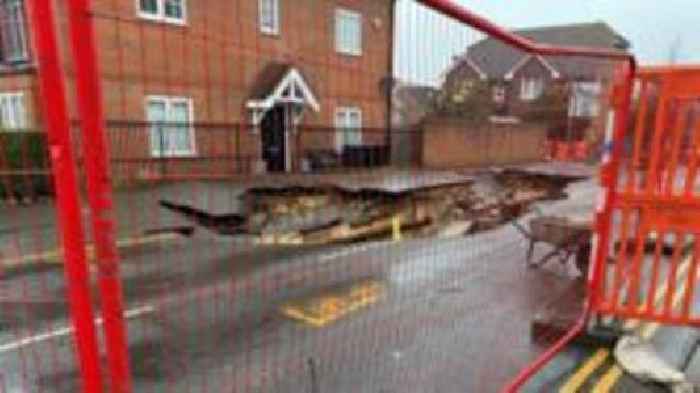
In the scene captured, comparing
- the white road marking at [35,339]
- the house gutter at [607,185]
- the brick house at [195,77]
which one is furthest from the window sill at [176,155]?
the house gutter at [607,185]

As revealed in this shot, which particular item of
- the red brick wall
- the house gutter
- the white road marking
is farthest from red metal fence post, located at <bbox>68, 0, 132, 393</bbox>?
the red brick wall

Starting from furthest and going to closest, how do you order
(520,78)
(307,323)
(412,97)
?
(520,78), (307,323), (412,97)

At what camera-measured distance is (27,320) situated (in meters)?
6.55

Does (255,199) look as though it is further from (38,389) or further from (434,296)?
(38,389)

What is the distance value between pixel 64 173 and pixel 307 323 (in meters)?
4.70

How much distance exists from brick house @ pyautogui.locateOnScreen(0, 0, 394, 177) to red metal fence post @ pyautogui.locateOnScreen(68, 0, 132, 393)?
0.08 meters

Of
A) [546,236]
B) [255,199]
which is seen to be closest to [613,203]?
[546,236]

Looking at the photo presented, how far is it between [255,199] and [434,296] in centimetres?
570

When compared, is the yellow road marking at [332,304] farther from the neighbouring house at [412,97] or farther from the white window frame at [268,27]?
the white window frame at [268,27]

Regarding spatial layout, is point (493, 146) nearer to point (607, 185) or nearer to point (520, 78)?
point (520, 78)

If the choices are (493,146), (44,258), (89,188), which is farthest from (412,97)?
(493,146)

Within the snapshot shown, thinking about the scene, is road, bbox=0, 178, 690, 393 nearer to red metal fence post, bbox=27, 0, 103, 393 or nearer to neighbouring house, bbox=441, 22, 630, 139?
neighbouring house, bbox=441, 22, 630, 139

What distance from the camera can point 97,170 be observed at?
79.7 inches

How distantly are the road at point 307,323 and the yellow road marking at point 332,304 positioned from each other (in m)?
0.03
